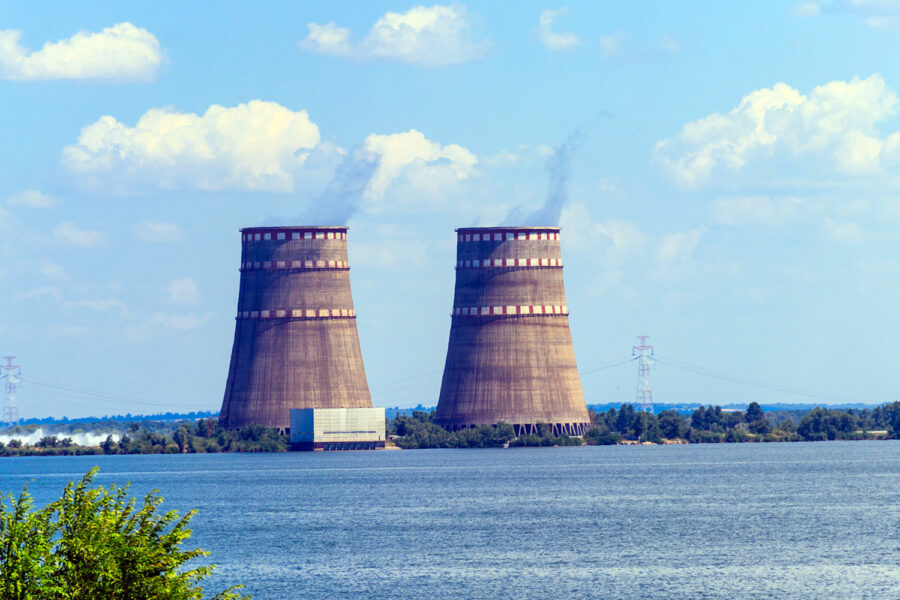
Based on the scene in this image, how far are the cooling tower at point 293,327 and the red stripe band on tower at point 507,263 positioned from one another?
725cm

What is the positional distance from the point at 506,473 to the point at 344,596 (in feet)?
140

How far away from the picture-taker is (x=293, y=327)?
88250 mm

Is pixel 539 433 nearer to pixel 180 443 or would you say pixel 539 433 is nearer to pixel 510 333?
pixel 510 333

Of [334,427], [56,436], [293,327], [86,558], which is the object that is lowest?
[86,558]

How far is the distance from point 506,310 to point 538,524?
37.7 metres

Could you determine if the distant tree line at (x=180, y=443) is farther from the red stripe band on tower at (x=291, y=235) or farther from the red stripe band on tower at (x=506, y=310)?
the red stripe band on tower at (x=506, y=310)

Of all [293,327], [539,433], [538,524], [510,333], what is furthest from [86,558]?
[539,433]

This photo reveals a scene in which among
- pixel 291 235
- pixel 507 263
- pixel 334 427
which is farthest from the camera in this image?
pixel 334 427

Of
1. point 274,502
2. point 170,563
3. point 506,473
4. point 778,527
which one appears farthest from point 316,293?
point 170,563

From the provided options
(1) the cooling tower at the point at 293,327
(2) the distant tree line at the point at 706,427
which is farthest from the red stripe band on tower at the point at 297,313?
(2) the distant tree line at the point at 706,427

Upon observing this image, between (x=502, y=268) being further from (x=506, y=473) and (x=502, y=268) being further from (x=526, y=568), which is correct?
(x=526, y=568)

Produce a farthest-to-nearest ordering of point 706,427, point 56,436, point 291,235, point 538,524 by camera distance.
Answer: point 706,427, point 56,436, point 291,235, point 538,524

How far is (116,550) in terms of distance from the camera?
655 inches

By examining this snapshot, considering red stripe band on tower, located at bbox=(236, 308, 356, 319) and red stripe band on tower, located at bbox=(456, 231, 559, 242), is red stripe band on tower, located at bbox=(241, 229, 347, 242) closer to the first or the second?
red stripe band on tower, located at bbox=(236, 308, 356, 319)
